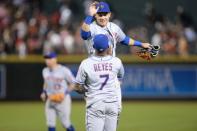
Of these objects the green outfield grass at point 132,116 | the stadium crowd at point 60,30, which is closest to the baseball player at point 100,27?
the green outfield grass at point 132,116

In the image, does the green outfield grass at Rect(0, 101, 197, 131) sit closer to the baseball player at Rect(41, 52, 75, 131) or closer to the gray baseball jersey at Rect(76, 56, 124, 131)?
the baseball player at Rect(41, 52, 75, 131)

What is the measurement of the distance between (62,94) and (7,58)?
9935 mm

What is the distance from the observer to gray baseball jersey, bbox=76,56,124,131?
30.5 ft

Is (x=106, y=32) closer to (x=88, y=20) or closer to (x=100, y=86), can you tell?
(x=88, y=20)

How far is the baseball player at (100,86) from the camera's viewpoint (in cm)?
928

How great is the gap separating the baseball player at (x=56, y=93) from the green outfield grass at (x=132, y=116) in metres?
2.12

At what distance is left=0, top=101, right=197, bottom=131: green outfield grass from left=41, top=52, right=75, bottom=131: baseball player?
2.12m

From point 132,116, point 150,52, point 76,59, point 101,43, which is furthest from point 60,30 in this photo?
point 101,43

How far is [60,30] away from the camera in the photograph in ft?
81.8

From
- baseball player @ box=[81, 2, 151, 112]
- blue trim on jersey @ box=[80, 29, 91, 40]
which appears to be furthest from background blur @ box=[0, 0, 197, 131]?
blue trim on jersey @ box=[80, 29, 91, 40]

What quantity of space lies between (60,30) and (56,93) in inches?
424

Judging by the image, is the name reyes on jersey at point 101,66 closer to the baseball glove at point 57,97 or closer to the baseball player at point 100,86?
the baseball player at point 100,86

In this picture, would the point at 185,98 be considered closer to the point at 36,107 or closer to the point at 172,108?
the point at 172,108

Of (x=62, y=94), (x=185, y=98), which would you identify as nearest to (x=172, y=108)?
(x=185, y=98)
